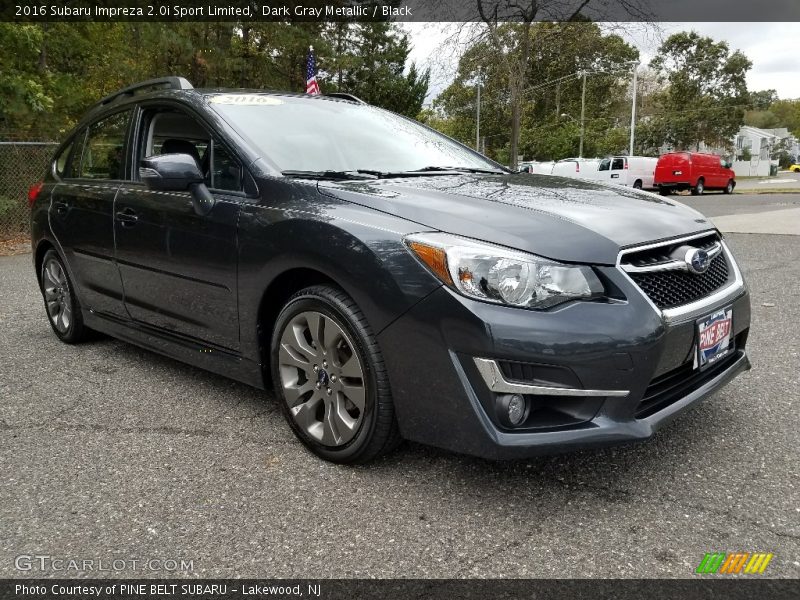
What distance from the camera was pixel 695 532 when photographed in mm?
2215

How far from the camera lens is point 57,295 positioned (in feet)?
15.1

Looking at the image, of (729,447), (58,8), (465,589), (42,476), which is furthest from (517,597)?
(58,8)

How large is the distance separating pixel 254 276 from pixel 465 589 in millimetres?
1549

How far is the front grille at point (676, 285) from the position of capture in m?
2.37

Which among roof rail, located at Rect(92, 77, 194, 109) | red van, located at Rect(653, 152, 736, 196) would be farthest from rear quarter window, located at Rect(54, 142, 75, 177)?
red van, located at Rect(653, 152, 736, 196)

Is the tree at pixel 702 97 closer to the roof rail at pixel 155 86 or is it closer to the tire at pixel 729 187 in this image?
the tire at pixel 729 187

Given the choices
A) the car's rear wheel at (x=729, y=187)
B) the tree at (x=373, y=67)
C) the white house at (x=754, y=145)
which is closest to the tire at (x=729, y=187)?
the car's rear wheel at (x=729, y=187)

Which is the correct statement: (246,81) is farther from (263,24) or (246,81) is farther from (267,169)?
(267,169)

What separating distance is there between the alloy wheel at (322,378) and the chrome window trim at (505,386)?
518mm

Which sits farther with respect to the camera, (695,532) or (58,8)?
(58,8)

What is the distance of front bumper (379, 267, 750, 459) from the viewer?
2186mm

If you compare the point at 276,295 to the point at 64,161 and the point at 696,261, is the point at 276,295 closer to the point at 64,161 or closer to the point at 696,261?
the point at 696,261

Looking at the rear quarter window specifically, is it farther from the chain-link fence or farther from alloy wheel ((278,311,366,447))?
the chain-link fence

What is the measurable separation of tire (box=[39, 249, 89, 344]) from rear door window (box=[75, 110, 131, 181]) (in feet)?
2.25
